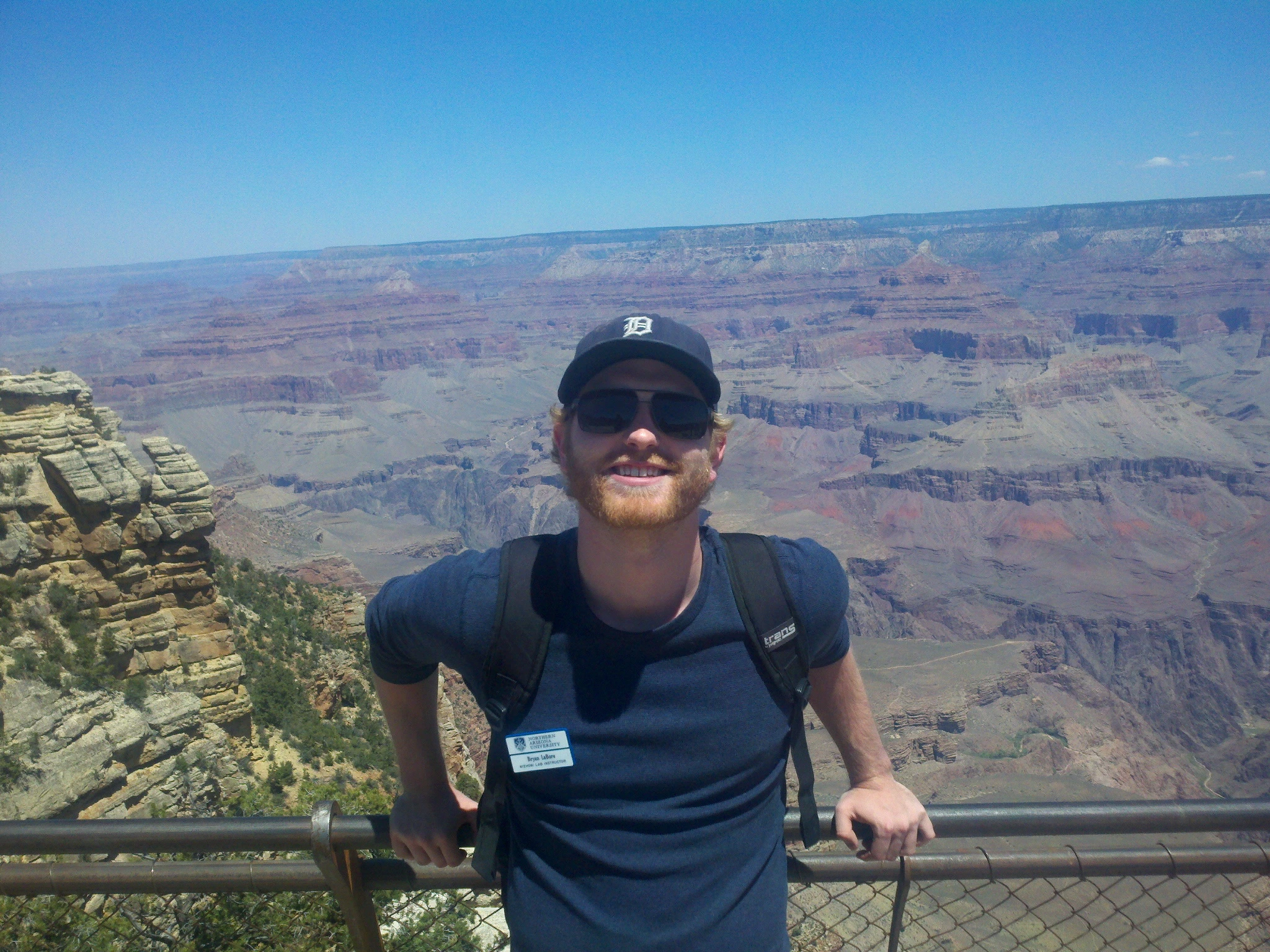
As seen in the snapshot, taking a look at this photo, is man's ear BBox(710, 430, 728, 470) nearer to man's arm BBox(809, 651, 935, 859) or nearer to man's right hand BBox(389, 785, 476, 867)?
man's arm BBox(809, 651, 935, 859)

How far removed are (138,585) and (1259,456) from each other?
136176 mm

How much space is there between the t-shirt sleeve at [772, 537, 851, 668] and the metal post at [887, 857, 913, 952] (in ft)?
3.15

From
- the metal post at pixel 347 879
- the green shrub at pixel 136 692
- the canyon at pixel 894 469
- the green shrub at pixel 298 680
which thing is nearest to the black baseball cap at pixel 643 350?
the metal post at pixel 347 879

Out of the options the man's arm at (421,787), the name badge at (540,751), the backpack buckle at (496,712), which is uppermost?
the backpack buckle at (496,712)

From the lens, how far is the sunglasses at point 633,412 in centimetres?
243

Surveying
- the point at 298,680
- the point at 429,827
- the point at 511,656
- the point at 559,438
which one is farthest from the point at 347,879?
the point at 298,680

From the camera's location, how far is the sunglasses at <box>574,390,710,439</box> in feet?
7.98

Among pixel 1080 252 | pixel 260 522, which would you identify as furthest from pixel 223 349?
pixel 1080 252

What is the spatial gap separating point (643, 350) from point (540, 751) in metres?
1.14

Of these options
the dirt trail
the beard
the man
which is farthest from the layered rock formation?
the dirt trail

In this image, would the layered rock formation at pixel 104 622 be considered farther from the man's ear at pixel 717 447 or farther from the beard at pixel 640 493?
the man's ear at pixel 717 447

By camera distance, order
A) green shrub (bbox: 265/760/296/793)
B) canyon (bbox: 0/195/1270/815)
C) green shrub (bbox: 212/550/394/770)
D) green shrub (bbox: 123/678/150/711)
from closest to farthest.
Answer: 1. green shrub (bbox: 123/678/150/711)
2. green shrub (bbox: 265/760/296/793)
3. canyon (bbox: 0/195/1270/815)
4. green shrub (bbox: 212/550/394/770)

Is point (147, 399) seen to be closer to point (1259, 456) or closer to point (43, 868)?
point (43, 868)

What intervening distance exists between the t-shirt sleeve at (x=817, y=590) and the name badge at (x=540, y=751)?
2.40 feet
